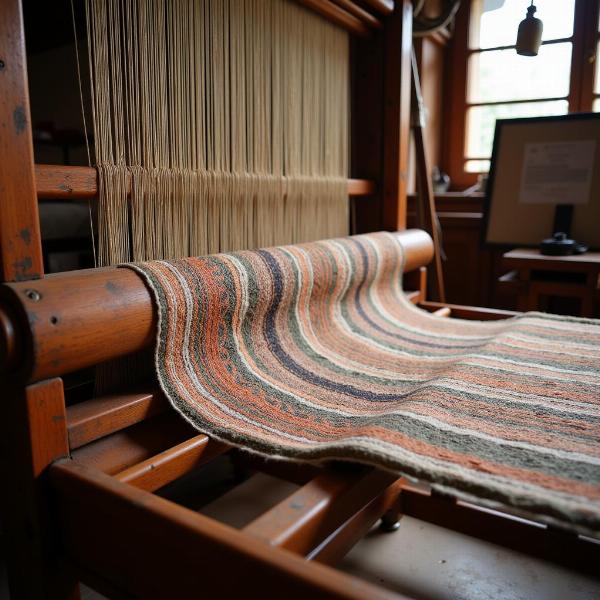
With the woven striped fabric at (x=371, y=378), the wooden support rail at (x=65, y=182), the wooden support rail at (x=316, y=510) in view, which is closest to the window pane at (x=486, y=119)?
the woven striped fabric at (x=371, y=378)

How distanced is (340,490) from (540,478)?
195mm

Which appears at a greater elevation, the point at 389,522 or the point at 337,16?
the point at 337,16

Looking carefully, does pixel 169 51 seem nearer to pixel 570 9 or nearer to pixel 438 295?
pixel 438 295

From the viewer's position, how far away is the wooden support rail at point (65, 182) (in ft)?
2.41

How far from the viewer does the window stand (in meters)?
2.26

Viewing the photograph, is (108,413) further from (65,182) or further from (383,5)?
(383,5)

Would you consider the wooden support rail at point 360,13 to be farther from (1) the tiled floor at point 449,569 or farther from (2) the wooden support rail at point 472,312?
(1) the tiled floor at point 449,569

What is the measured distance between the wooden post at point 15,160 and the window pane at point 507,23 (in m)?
2.13

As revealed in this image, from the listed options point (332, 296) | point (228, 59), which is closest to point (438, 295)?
point (332, 296)

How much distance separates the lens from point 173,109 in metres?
0.94

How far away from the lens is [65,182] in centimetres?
76

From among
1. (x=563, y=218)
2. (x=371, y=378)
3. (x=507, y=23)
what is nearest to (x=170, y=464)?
(x=371, y=378)

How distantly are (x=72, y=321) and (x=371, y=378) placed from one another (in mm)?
490

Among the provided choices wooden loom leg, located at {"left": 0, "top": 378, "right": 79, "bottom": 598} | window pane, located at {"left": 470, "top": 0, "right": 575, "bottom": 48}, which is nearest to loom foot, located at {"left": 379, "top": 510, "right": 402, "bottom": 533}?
wooden loom leg, located at {"left": 0, "top": 378, "right": 79, "bottom": 598}
